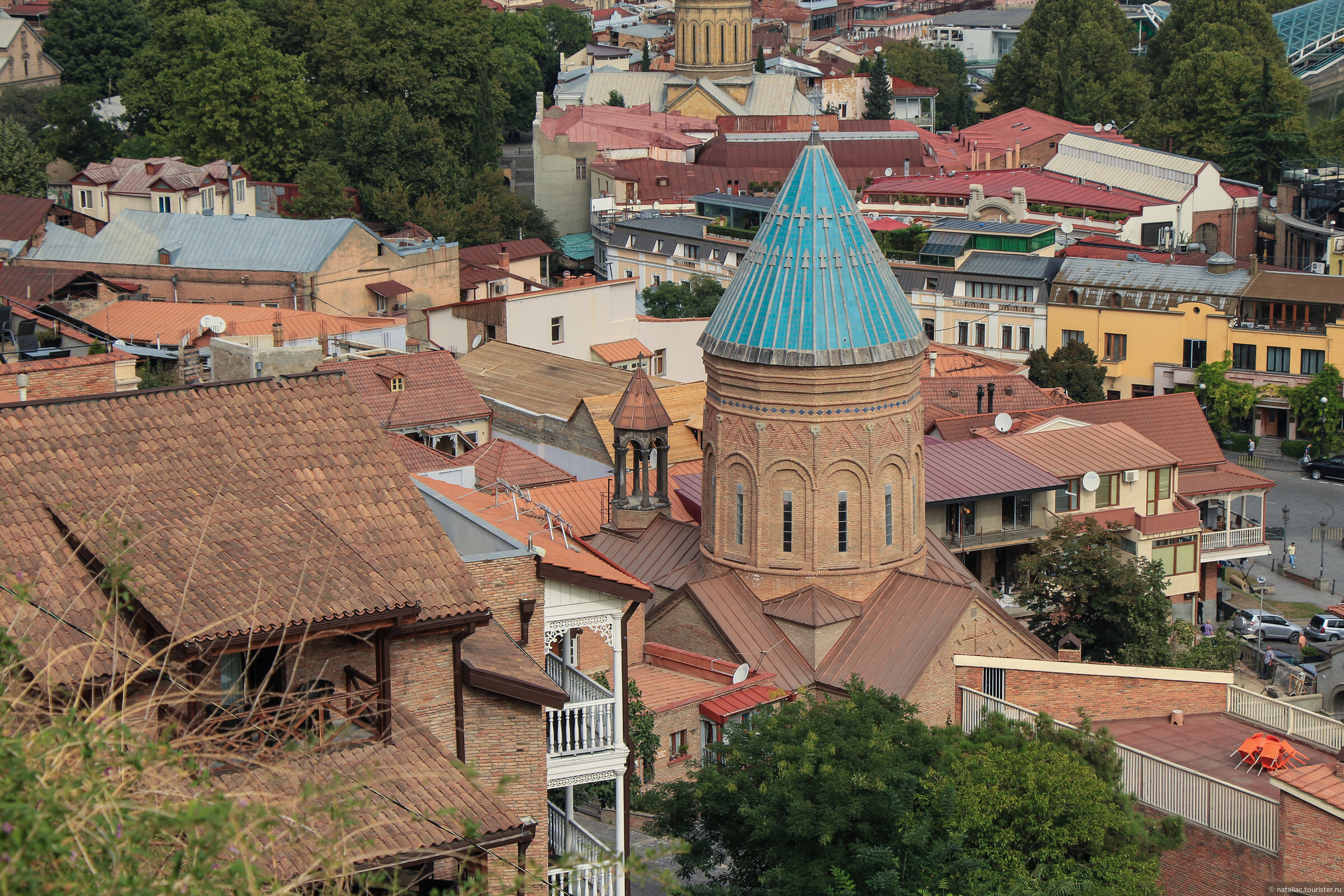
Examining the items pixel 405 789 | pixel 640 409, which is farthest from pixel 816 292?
pixel 405 789

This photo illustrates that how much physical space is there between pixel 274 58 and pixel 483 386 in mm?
40059

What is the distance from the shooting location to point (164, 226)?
240 feet

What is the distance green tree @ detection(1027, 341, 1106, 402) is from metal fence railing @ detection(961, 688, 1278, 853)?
136 feet

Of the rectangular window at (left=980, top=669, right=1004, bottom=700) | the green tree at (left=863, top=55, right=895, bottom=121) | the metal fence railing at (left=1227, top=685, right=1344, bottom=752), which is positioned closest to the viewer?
the metal fence railing at (left=1227, top=685, right=1344, bottom=752)

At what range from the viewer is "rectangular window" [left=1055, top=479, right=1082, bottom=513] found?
5041 cm

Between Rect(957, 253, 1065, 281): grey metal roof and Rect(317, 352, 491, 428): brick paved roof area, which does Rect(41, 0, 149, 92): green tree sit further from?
Rect(317, 352, 491, 428): brick paved roof area

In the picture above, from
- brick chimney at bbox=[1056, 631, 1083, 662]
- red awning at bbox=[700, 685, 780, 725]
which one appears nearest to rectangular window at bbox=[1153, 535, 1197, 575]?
brick chimney at bbox=[1056, 631, 1083, 662]

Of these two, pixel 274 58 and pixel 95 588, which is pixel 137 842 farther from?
pixel 274 58

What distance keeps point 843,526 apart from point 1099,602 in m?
7.04

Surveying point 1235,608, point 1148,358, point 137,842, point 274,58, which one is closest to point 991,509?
point 1235,608

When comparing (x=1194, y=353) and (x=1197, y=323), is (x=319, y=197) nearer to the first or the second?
(x=1197, y=323)

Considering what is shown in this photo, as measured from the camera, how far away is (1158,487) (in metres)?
52.6

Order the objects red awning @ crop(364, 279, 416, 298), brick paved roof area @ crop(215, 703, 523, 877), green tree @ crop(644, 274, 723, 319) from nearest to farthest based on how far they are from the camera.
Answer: brick paved roof area @ crop(215, 703, 523, 877) → red awning @ crop(364, 279, 416, 298) → green tree @ crop(644, 274, 723, 319)

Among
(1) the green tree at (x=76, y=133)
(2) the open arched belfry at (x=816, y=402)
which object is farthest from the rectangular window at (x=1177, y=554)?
(1) the green tree at (x=76, y=133)
